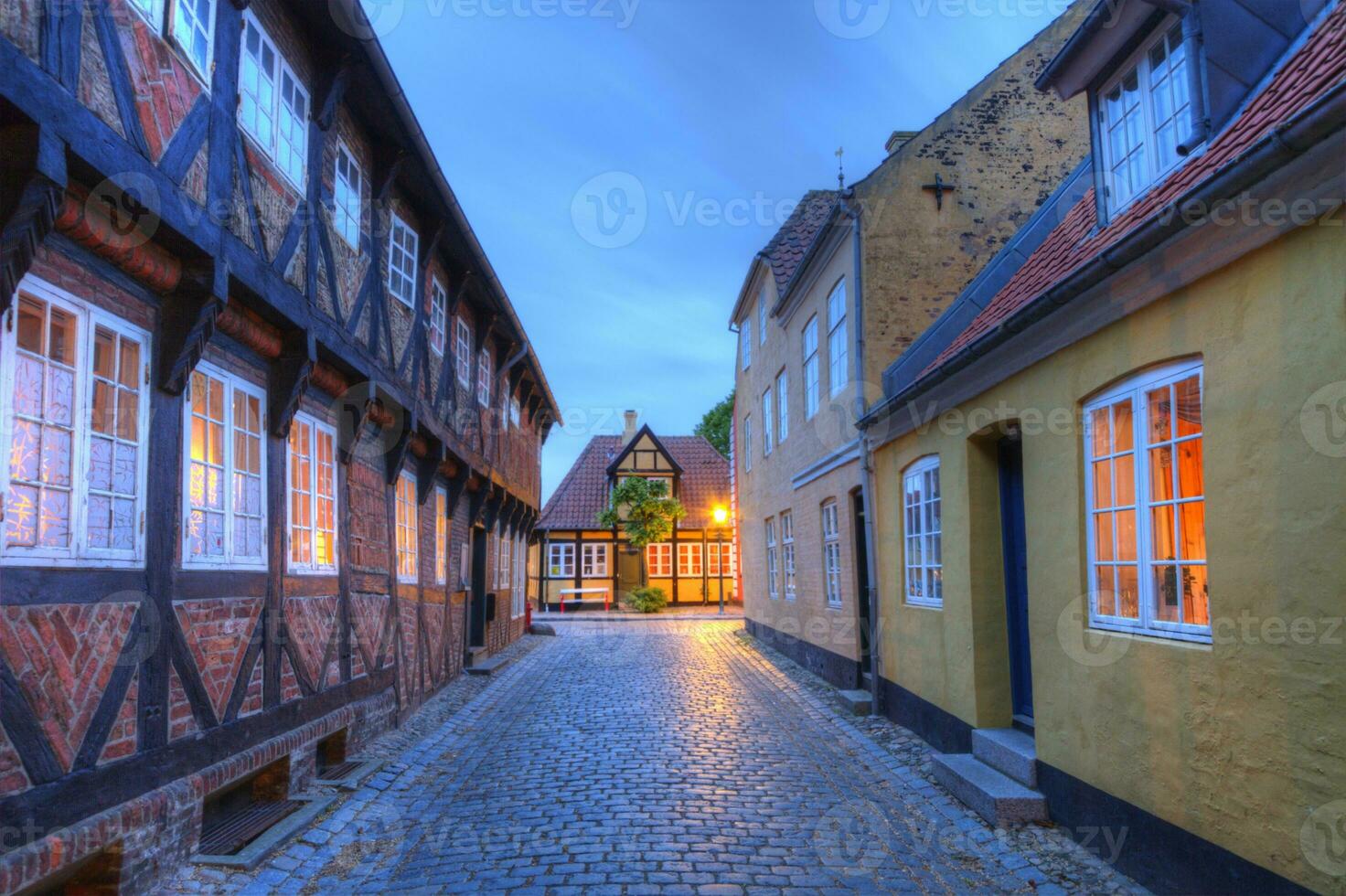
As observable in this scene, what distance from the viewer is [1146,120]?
6484 millimetres

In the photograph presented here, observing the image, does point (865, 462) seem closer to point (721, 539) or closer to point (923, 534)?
point (923, 534)

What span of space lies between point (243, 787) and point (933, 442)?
643 cm

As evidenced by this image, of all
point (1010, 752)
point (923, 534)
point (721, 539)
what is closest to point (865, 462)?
point (923, 534)

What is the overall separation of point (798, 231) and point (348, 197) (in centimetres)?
1161

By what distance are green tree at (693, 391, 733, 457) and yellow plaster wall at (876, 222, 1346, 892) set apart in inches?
1781

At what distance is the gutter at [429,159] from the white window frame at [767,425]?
5.66m

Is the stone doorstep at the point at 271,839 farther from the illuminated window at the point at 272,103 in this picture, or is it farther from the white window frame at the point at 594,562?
the white window frame at the point at 594,562

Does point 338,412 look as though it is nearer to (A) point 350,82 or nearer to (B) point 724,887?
(A) point 350,82

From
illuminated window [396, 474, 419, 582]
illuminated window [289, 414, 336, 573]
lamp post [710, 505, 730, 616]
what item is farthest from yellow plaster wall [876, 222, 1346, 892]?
lamp post [710, 505, 730, 616]

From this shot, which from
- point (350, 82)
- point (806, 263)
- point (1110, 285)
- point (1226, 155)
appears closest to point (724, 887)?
point (1110, 285)

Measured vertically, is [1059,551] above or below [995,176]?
below

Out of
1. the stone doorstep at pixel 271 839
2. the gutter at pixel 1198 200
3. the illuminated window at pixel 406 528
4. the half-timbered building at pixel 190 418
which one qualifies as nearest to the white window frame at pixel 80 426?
the half-timbered building at pixel 190 418

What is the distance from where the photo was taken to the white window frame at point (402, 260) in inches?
397

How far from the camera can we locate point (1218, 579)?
15.0ft
